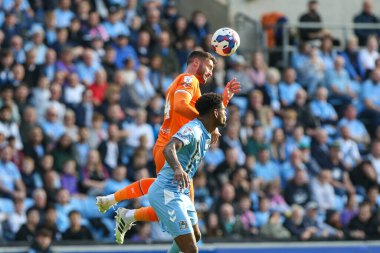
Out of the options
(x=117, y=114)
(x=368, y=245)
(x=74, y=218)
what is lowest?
(x=368, y=245)

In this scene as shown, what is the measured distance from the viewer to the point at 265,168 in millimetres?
23359

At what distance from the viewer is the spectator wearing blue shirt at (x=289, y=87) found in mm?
25109

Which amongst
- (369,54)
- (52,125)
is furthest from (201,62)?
(369,54)

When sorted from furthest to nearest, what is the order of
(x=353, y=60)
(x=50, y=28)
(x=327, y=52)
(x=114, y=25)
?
(x=353, y=60) → (x=327, y=52) → (x=114, y=25) → (x=50, y=28)

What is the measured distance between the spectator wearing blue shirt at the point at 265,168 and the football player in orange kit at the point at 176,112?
7.77 metres

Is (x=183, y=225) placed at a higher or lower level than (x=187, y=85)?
lower

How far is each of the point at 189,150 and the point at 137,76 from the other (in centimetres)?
914

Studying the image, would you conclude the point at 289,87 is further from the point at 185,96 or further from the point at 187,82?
the point at 185,96

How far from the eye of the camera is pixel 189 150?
1432 centimetres

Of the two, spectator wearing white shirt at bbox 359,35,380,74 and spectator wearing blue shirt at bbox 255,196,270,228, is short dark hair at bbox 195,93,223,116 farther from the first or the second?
spectator wearing white shirt at bbox 359,35,380,74

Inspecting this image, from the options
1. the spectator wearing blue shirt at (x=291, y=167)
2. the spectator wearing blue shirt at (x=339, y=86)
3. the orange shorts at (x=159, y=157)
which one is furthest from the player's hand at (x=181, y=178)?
the spectator wearing blue shirt at (x=339, y=86)

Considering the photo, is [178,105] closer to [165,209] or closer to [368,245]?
[165,209]

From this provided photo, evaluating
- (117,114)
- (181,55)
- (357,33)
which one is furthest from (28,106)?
(357,33)

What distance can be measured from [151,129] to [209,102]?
8.33 meters
